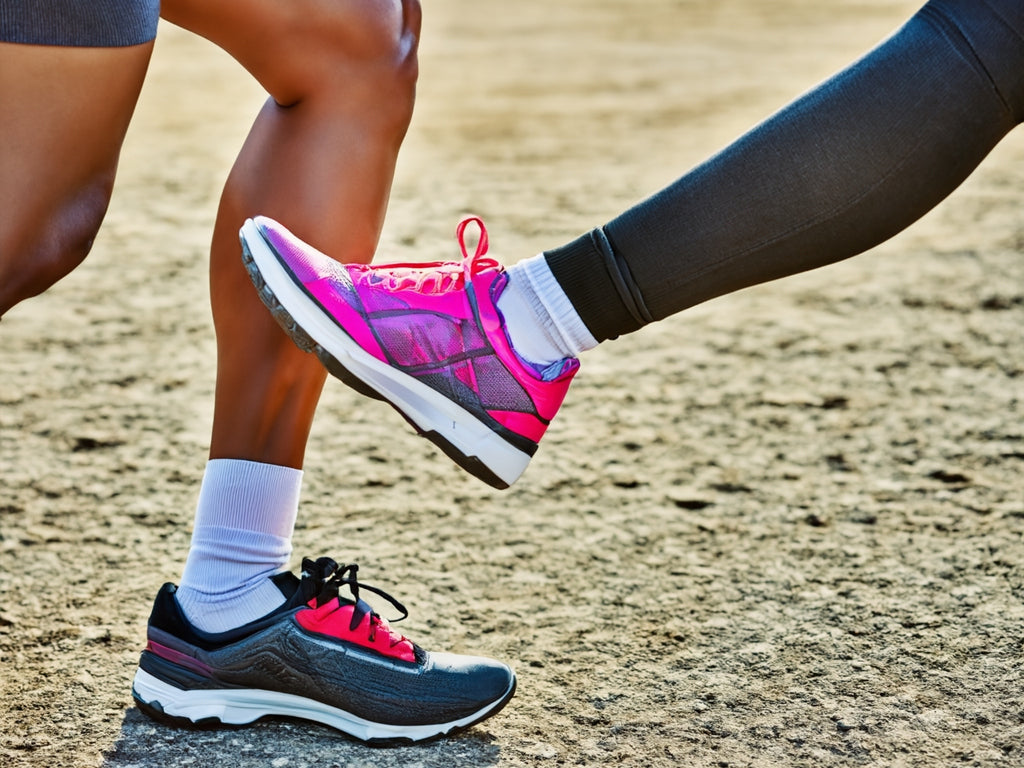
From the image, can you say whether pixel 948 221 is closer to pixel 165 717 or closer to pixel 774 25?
pixel 165 717

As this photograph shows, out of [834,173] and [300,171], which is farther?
[300,171]

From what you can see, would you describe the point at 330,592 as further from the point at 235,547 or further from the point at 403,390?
the point at 403,390

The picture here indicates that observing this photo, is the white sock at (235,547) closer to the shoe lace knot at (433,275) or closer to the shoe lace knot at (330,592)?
the shoe lace knot at (330,592)

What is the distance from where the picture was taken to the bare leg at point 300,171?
147 cm

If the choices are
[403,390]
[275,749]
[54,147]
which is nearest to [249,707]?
[275,749]

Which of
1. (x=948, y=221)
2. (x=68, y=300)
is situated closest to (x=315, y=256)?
(x=68, y=300)

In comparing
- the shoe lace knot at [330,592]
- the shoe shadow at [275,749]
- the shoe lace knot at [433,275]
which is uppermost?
the shoe lace knot at [433,275]

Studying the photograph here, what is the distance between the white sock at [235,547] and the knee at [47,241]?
328mm

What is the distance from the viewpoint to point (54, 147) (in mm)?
1264

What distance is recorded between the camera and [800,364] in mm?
2746

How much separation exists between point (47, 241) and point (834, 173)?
32.3 inches

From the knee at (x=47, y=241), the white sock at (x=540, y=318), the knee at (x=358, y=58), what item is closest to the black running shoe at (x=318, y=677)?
the white sock at (x=540, y=318)

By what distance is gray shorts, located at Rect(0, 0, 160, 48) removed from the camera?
121 cm

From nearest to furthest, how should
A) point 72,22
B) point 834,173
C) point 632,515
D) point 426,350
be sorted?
point 72,22 → point 834,173 → point 426,350 → point 632,515
